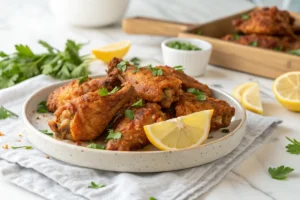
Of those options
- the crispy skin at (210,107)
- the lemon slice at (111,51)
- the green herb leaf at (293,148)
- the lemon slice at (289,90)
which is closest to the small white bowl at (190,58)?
the lemon slice at (111,51)

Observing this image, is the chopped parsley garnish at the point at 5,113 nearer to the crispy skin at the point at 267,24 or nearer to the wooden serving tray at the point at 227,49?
the wooden serving tray at the point at 227,49

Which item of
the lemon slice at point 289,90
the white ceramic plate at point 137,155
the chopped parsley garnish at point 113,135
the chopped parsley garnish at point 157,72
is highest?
the chopped parsley garnish at point 157,72

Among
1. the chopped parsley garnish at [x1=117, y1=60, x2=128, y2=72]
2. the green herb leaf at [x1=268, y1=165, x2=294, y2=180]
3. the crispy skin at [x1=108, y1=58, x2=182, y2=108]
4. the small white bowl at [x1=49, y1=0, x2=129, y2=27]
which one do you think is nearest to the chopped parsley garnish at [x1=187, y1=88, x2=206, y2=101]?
the crispy skin at [x1=108, y1=58, x2=182, y2=108]

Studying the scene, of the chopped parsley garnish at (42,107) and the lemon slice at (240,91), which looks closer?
the chopped parsley garnish at (42,107)

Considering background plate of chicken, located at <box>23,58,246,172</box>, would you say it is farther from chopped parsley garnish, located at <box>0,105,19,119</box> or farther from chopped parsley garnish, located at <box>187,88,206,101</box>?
chopped parsley garnish, located at <box>0,105,19,119</box>

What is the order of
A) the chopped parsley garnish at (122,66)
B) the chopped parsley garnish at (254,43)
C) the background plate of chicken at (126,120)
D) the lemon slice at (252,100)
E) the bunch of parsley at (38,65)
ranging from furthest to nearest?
the chopped parsley garnish at (254,43)
the bunch of parsley at (38,65)
the lemon slice at (252,100)
the chopped parsley garnish at (122,66)
the background plate of chicken at (126,120)

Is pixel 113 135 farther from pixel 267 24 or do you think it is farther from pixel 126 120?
pixel 267 24
